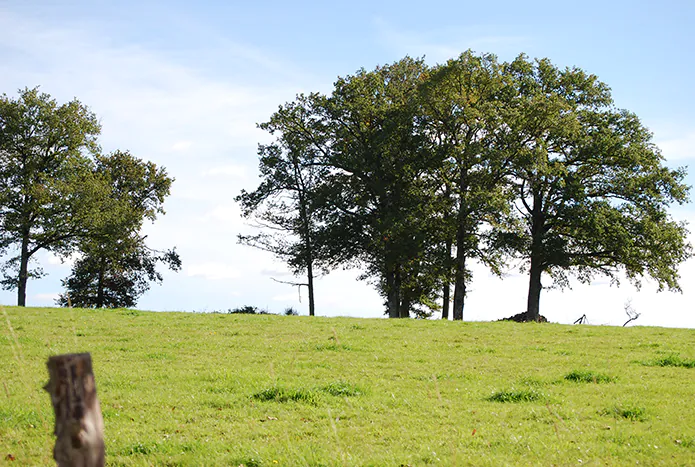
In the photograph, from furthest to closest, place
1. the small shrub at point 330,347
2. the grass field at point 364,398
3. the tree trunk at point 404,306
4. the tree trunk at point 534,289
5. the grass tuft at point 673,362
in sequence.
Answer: the tree trunk at point 404,306 < the tree trunk at point 534,289 < the small shrub at point 330,347 < the grass tuft at point 673,362 < the grass field at point 364,398

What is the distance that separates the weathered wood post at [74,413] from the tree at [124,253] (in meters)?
44.5

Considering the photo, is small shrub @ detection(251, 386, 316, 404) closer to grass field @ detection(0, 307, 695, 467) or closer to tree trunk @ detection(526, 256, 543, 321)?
grass field @ detection(0, 307, 695, 467)

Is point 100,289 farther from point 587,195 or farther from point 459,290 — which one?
point 587,195

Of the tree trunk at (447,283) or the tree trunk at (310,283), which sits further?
the tree trunk at (310,283)

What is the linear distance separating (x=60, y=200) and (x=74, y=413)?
143 ft

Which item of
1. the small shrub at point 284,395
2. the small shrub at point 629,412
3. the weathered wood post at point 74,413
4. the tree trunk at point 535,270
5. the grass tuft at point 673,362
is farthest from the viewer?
the tree trunk at point 535,270

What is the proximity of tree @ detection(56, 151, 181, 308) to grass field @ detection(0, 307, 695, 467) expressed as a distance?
86.2 ft

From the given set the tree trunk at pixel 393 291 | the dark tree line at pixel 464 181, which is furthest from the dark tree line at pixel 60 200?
the tree trunk at pixel 393 291

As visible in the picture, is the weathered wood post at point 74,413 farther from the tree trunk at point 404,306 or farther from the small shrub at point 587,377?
the tree trunk at point 404,306

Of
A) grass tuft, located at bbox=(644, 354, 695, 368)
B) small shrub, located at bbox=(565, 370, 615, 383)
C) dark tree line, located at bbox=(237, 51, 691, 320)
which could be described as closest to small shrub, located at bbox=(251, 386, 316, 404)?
small shrub, located at bbox=(565, 370, 615, 383)

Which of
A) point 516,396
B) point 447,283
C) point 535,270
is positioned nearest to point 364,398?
point 516,396

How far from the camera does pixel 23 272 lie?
144ft

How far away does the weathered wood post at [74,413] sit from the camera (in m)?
4.08

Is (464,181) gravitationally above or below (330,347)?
above
